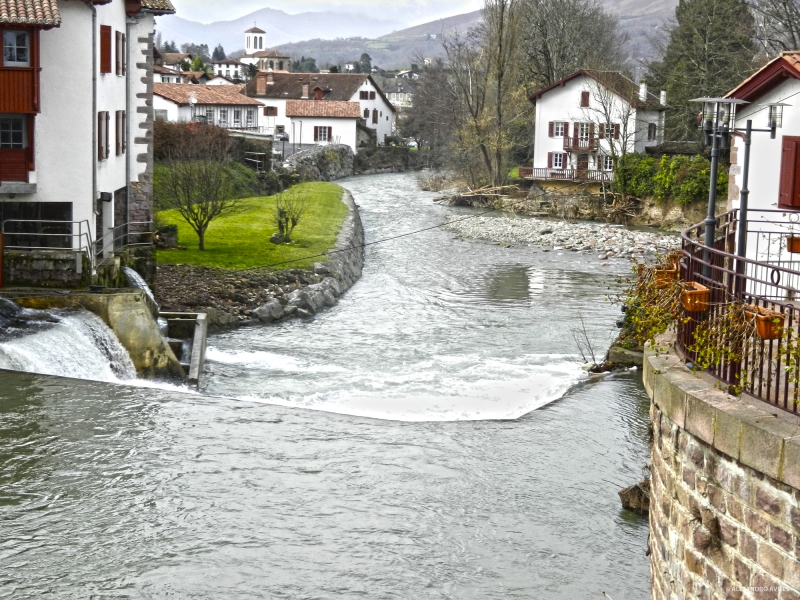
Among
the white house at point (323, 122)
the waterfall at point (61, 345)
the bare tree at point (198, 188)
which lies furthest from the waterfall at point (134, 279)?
the white house at point (323, 122)

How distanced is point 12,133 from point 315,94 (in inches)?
2912

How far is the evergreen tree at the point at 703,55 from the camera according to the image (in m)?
59.6

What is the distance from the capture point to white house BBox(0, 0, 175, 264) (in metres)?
22.4

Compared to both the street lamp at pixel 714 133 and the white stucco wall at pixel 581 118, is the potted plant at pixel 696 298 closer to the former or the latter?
the street lamp at pixel 714 133

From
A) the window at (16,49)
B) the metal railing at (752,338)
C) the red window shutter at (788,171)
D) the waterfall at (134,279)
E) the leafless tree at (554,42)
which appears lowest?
the waterfall at (134,279)

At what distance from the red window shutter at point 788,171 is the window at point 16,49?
1549 centimetres

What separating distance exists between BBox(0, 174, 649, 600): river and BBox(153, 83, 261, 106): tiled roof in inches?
1876

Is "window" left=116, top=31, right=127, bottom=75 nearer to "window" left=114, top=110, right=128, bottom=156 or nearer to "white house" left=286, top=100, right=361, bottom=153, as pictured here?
"window" left=114, top=110, right=128, bottom=156

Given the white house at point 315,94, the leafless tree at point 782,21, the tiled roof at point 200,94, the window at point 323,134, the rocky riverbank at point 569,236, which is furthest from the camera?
the white house at point 315,94

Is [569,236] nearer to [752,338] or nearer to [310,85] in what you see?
[752,338]

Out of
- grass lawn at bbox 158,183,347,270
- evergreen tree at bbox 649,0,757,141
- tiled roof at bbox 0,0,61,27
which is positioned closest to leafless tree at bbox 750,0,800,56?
evergreen tree at bbox 649,0,757,141

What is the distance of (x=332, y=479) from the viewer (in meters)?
16.0

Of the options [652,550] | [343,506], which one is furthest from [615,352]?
[652,550]

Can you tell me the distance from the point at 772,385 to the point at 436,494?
8.34 metres
